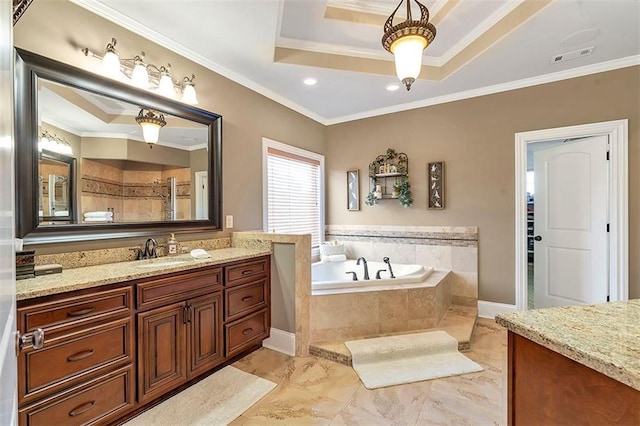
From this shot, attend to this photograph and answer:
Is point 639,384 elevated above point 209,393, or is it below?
above

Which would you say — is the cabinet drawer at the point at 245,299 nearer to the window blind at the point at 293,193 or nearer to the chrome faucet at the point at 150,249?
the chrome faucet at the point at 150,249

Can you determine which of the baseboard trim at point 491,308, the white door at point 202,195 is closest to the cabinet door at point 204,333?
the white door at point 202,195

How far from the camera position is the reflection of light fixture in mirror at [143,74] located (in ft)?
6.23

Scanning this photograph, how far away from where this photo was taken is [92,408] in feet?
4.81

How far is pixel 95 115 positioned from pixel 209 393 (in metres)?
2.05

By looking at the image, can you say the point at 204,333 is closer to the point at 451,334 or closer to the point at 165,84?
the point at 165,84

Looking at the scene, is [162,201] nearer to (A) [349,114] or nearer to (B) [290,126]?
(B) [290,126]

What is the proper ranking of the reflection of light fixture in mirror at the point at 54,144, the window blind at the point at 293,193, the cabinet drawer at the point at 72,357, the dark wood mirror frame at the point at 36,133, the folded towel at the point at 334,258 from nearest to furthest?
the cabinet drawer at the point at 72,357, the dark wood mirror frame at the point at 36,133, the reflection of light fixture in mirror at the point at 54,144, the window blind at the point at 293,193, the folded towel at the point at 334,258

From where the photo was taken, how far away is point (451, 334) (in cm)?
260

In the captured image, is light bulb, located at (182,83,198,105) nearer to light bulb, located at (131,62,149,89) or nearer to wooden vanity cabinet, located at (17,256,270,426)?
light bulb, located at (131,62,149,89)

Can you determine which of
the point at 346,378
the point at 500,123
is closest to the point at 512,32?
the point at 500,123

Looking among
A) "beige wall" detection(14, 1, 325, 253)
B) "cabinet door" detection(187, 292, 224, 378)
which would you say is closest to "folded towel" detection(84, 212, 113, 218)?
"beige wall" detection(14, 1, 325, 253)

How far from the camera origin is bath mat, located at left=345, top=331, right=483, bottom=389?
6.97 feet

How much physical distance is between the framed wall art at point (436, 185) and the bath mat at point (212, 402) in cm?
269
